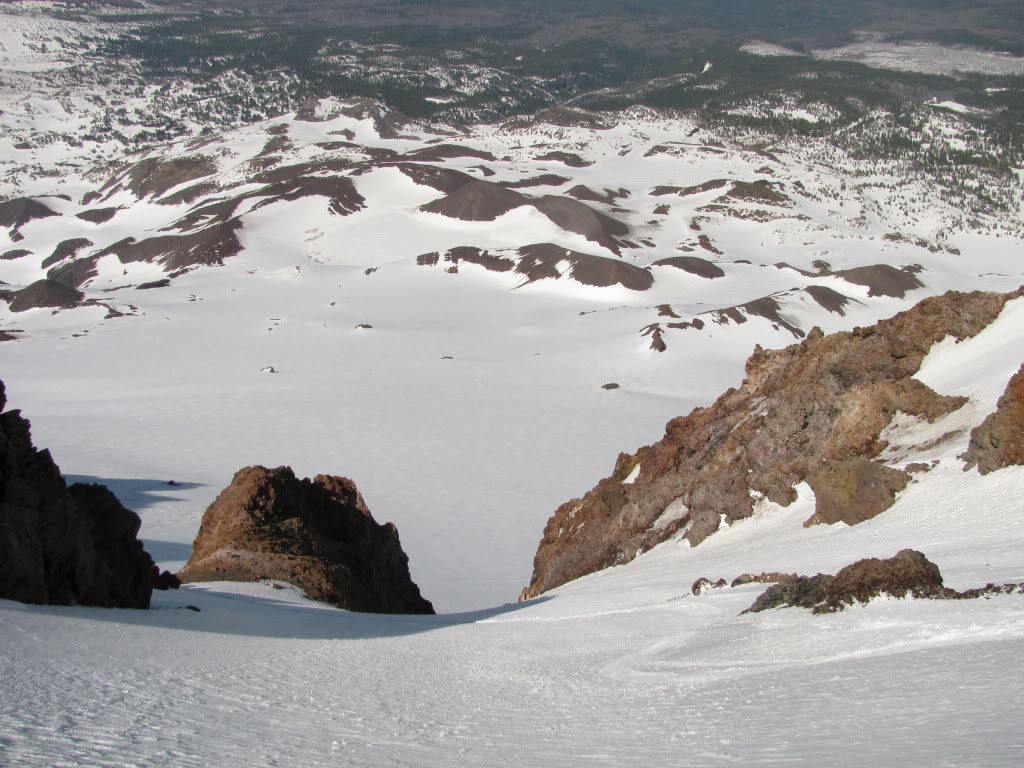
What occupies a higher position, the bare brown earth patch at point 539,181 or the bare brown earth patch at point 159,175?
the bare brown earth patch at point 159,175

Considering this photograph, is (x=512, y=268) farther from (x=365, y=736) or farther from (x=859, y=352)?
(x=365, y=736)

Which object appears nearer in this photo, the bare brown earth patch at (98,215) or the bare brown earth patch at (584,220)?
the bare brown earth patch at (584,220)

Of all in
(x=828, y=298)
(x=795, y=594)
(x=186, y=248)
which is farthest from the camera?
(x=186, y=248)

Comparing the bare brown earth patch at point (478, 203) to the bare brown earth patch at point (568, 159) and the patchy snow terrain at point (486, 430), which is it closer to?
the patchy snow terrain at point (486, 430)

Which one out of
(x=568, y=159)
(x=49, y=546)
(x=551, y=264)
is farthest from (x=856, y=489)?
(x=568, y=159)

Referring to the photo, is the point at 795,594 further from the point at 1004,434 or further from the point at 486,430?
the point at 486,430

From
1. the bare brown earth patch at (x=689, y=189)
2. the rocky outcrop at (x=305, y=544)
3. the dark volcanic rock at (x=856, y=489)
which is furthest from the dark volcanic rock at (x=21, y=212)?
the dark volcanic rock at (x=856, y=489)

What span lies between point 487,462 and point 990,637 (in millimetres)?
21554

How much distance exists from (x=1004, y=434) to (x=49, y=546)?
970 cm

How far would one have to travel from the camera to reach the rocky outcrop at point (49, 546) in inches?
309

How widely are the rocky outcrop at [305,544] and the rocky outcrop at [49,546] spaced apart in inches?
128

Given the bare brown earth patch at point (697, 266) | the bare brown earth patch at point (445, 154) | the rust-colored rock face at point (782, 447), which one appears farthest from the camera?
the bare brown earth patch at point (445, 154)

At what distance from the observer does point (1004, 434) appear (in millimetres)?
9500

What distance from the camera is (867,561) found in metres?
6.85
